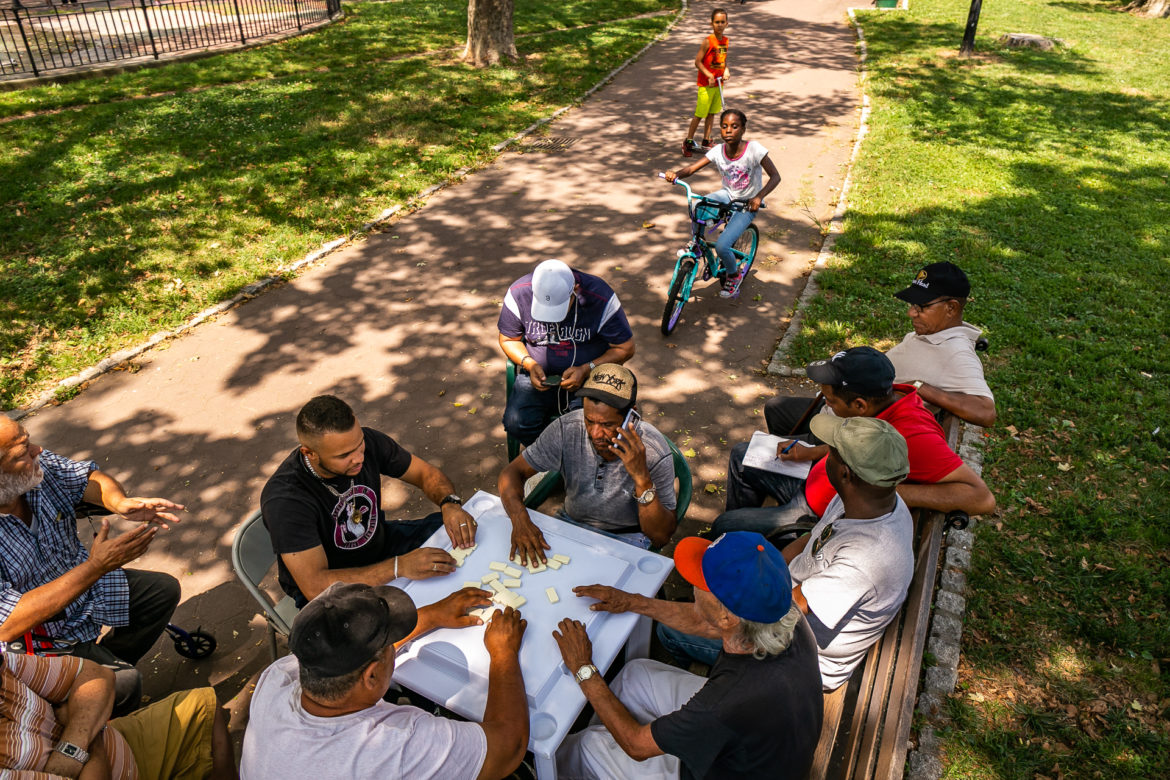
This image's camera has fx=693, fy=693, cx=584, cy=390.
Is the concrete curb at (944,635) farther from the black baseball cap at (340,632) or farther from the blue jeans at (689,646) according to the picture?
the black baseball cap at (340,632)

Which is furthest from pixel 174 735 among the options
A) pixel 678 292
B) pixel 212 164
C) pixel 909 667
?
pixel 212 164

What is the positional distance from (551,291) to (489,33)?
12691 mm

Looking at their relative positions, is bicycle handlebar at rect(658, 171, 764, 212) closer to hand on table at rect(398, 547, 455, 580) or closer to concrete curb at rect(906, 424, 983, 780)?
concrete curb at rect(906, 424, 983, 780)

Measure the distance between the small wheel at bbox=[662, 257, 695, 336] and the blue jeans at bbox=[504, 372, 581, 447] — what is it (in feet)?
7.78

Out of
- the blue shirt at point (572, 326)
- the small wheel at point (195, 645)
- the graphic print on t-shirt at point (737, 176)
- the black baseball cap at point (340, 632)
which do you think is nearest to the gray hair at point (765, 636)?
the black baseball cap at point (340, 632)

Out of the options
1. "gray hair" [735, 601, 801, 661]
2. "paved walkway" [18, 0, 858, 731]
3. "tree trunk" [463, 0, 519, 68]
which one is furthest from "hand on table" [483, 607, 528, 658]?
"tree trunk" [463, 0, 519, 68]

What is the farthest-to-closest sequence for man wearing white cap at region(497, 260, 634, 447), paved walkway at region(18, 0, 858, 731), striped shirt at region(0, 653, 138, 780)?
1. paved walkway at region(18, 0, 858, 731)
2. man wearing white cap at region(497, 260, 634, 447)
3. striped shirt at region(0, 653, 138, 780)

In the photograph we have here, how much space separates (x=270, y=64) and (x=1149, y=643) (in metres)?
17.4

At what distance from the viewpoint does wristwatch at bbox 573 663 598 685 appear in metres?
2.79

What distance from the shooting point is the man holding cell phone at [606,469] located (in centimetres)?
364

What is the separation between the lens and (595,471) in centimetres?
392

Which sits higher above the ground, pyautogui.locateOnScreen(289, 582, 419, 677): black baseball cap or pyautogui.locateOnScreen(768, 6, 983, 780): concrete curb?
pyautogui.locateOnScreen(289, 582, 419, 677): black baseball cap

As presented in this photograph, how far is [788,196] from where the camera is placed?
10.1 meters

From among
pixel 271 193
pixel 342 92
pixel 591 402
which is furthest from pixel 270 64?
pixel 591 402
